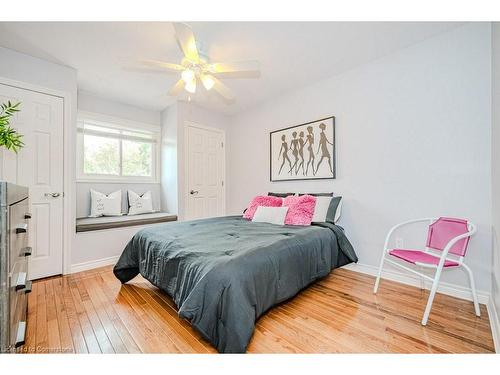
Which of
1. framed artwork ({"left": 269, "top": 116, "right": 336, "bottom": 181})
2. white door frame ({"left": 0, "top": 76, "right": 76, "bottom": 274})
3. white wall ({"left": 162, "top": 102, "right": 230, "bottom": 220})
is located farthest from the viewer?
white wall ({"left": 162, "top": 102, "right": 230, "bottom": 220})

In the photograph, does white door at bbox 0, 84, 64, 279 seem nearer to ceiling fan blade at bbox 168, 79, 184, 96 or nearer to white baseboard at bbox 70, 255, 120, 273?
white baseboard at bbox 70, 255, 120, 273

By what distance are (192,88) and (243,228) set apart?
58.6 inches

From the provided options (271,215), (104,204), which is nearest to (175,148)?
(104,204)

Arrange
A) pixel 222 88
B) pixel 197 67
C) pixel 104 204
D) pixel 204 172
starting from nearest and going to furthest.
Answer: pixel 197 67, pixel 222 88, pixel 104 204, pixel 204 172

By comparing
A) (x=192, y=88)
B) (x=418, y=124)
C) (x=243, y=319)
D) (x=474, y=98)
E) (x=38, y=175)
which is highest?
(x=192, y=88)

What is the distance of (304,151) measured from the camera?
314 centimetres

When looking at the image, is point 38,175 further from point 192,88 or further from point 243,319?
point 243,319

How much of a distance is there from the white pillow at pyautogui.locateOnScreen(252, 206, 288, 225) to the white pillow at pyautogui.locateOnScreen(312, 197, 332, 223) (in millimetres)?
351

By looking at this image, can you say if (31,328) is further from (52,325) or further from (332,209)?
(332,209)

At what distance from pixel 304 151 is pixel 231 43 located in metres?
1.63

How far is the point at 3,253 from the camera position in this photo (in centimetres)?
83

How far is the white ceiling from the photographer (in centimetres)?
198

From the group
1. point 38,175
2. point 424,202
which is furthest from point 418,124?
point 38,175

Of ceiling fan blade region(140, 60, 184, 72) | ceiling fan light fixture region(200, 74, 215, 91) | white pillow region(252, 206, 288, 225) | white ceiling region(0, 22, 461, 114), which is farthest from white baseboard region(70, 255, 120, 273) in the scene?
ceiling fan light fixture region(200, 74, 215, 91)
